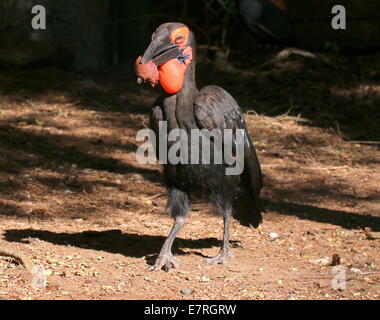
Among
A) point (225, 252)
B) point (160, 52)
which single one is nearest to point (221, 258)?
point (225, 252)

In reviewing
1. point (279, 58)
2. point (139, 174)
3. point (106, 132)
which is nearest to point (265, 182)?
point (139, 174)

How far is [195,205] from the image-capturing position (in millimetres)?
6824

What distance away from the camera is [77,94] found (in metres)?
9.61

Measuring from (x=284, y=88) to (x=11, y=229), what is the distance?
4881mm

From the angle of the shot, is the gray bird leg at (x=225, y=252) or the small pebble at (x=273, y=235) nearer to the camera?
the gray bird leg at (x=225, y=252)

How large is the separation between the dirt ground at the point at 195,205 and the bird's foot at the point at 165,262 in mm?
57

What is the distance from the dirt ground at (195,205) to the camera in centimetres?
498

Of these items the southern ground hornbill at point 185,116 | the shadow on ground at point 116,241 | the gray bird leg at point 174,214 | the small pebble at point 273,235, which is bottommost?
the shadow on ground at point 116,241

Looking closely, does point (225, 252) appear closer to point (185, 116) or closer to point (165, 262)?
point (165, 262)

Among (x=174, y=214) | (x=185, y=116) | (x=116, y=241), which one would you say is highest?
(x=185, y=116)

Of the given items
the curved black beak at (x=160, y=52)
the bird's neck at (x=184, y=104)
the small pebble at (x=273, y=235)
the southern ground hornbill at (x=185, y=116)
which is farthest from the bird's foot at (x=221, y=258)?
the curved black beak at (x=160, y=52)

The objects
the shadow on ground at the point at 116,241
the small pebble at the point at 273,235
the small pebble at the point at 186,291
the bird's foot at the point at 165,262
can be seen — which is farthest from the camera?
the small pebble at the point at 273,235

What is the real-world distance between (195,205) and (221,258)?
57.9 inches

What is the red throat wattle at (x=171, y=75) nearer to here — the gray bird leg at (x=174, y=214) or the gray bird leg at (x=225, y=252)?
the gray bird leg at (x=174, y=214)
